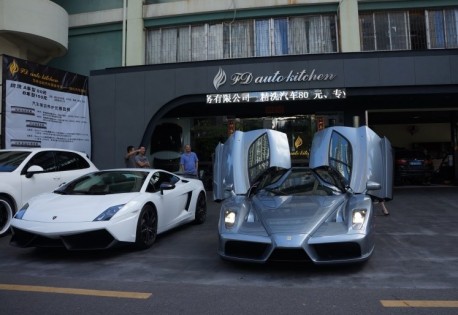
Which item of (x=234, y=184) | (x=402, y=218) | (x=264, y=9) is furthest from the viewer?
(x=264, y=9)

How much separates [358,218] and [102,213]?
3.27 m

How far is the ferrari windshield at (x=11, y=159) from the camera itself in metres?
7.48

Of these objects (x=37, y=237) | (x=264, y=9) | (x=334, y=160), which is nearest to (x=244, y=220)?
(x=334, y=160)

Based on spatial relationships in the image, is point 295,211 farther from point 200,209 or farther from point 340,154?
point 200,209

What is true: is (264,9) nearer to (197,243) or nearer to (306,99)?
(306,99)

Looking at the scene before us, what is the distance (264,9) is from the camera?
45.9ft

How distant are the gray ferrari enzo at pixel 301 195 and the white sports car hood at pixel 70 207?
Result: 5.29 feet

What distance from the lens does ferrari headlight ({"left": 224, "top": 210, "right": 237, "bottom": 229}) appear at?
5145 millimetres

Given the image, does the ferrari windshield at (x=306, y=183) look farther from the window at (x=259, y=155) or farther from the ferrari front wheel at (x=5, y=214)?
the ferrari front wheel at (x=5, y=214)

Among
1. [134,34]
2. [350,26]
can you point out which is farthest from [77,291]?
[350,26]

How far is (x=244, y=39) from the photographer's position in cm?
1416

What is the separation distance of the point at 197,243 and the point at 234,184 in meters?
1.15

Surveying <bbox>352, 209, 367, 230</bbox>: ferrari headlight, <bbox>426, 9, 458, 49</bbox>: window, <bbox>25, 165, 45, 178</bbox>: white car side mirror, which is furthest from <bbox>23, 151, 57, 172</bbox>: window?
<bbox>426, 9, 458, 49</bbox>: window

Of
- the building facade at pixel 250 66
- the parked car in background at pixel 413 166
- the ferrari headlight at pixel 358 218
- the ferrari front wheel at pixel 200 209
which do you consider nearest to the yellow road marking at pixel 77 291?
the ferrari headlight at pixel 358 218
